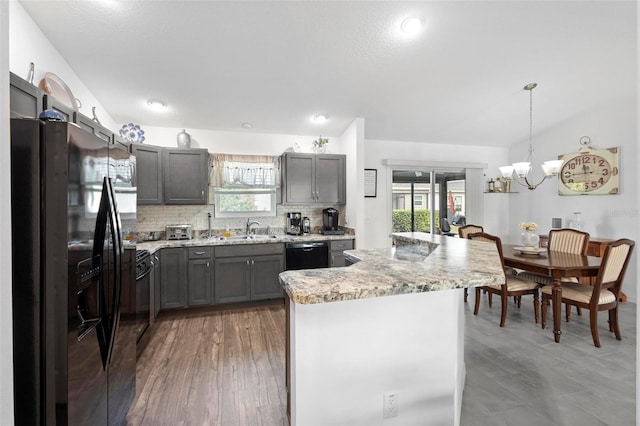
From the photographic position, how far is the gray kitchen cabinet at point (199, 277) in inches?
139

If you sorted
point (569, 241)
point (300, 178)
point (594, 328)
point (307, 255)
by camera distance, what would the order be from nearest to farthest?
point (594, 328), point (569, 241), point (307, 255), point (300, 178)

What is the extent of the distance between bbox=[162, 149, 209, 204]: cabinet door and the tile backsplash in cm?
33

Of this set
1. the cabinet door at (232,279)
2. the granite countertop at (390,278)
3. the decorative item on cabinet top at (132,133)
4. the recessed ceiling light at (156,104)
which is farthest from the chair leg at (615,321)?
the decorative item on cabinet top at (132,133)

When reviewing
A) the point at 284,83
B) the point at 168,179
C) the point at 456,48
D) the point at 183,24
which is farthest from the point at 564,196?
the point at 168,179

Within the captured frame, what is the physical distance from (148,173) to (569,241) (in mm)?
5416

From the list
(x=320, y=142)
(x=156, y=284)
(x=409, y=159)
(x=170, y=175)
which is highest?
(x=320, y=142)

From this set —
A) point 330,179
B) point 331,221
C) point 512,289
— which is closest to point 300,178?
point 330,179

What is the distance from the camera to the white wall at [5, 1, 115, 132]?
1.87 m

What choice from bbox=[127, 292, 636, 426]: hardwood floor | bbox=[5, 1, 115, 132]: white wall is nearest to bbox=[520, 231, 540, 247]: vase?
bbox=[127, 292, 636, 426]: hardwood floor

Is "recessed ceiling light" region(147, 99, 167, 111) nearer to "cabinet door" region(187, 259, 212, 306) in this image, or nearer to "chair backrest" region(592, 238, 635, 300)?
"cabinet door" region(187, 259, 212, 306)

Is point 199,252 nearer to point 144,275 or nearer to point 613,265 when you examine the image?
point 144,275

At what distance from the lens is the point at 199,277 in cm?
356

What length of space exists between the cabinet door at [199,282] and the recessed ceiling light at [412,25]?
3.26 m

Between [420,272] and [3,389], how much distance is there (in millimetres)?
1572
